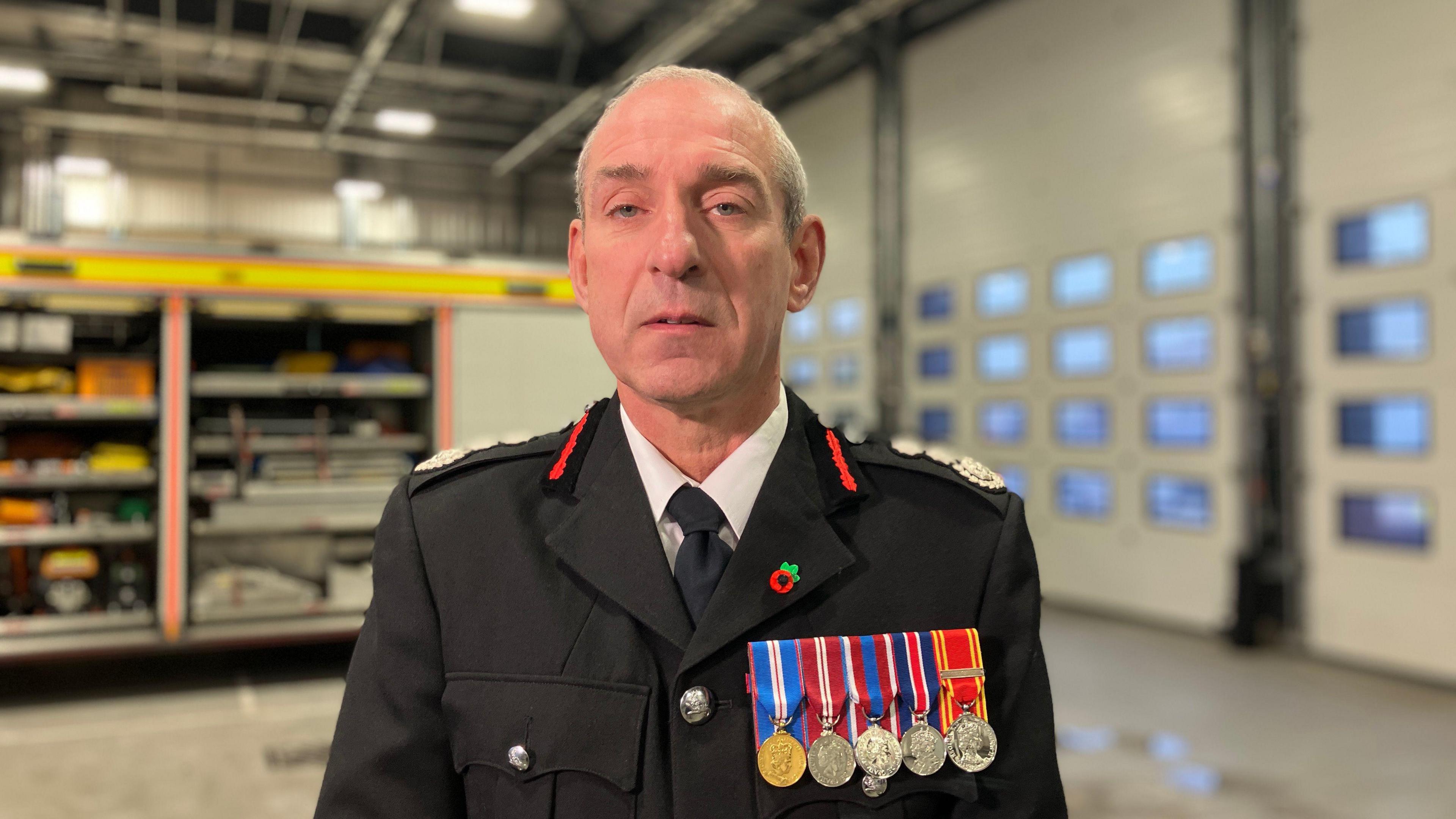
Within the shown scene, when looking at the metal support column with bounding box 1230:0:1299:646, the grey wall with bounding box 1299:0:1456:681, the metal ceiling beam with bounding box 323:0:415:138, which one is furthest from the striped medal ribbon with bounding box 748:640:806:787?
the metal ceiling beam with bounding box 323:0:415:138

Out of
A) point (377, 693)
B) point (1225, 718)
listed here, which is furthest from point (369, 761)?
point (1225, 718)

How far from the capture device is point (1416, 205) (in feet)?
19.7

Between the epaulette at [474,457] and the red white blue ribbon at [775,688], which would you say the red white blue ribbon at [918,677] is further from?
the epaulette at [474,457]

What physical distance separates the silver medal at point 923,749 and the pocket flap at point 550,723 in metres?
0.31

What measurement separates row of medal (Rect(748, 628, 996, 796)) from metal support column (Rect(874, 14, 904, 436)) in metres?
9.12

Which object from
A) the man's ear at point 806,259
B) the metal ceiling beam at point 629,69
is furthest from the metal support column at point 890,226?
the man's ear at point 806,259

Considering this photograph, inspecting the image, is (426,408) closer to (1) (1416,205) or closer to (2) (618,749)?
(2) (618,749)

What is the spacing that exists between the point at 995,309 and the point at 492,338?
482cm

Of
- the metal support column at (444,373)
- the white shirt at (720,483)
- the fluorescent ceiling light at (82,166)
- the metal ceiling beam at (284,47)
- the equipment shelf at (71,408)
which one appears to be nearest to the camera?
the white shirt at (720,483)

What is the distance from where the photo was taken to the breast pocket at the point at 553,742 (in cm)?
114

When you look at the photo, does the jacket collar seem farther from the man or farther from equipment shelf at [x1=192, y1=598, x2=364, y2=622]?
equipment shelf at [x1=192, y1=598, x2=364, y2=622]

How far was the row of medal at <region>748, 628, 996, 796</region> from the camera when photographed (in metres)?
1.15

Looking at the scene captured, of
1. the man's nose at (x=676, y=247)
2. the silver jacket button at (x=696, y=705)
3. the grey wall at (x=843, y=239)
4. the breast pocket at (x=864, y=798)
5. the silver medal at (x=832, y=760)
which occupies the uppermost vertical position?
the grey wall at (x=843, y=239)

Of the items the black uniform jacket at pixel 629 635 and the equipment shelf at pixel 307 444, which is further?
the equipment shelf at pixel 307 444
